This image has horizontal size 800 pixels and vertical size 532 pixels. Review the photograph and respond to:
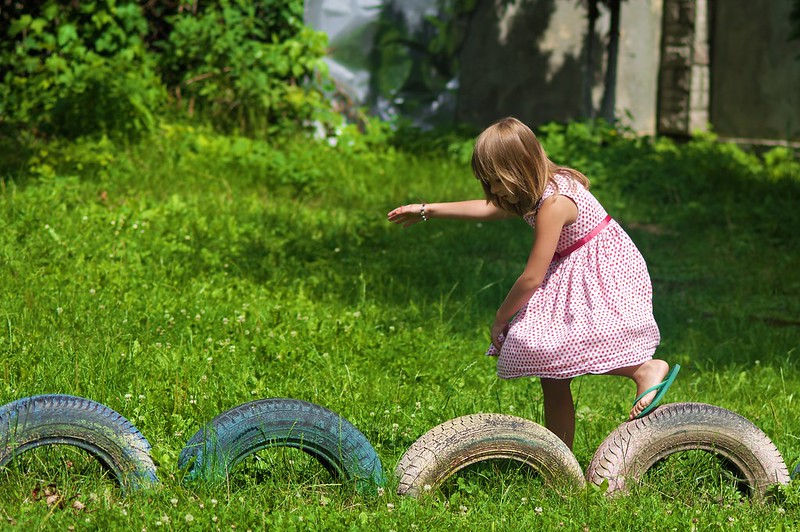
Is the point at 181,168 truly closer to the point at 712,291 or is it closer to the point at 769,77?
the point at 712,291

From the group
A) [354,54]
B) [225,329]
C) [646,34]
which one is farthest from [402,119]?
[225,329]

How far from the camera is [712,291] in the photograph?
269 inches

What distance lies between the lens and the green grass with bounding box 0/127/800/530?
3123 mm

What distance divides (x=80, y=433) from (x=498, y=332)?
1441 mm

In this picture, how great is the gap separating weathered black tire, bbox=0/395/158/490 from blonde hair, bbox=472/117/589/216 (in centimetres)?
143

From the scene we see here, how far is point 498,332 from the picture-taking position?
11.6 feet

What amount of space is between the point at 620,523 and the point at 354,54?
344 inches

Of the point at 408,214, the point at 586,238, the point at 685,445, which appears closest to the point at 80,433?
the point at 408,214

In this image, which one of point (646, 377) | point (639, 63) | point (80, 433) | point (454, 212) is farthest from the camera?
point (639, 63)

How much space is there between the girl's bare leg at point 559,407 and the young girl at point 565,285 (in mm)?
158

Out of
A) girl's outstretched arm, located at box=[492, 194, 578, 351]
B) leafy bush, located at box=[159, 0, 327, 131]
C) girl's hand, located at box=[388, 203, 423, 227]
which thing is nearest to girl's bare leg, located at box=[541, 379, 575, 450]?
girl's outstretched arm, located at box=[492, 194, 578, 351]

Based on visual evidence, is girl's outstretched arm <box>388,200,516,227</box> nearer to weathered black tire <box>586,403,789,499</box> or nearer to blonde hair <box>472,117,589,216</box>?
blonde hair <box>472,117,589,216</box>

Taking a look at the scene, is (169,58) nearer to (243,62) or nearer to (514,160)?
(243,62)

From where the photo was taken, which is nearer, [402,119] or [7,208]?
[7,208]
